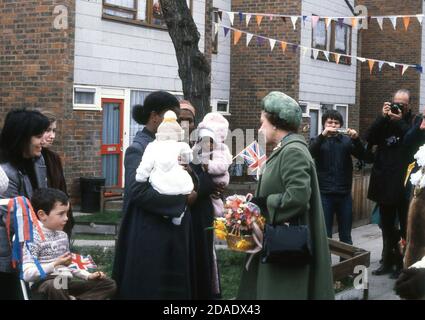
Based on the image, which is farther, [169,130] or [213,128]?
[213,128]

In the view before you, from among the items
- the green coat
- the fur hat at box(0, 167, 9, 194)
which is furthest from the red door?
the green coat

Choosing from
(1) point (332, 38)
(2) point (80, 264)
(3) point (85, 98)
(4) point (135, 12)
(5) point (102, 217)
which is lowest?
(5) point (102, 217)

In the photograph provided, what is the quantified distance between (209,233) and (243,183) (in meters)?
12.3

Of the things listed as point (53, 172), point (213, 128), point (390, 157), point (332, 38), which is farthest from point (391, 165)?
point (332, 38)

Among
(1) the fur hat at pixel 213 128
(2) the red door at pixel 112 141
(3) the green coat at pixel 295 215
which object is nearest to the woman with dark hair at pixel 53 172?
(1) the fur hat at pixel 213 128

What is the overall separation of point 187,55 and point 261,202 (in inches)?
184

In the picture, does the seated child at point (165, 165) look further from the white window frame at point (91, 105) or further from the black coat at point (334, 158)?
the white window frame at point (91, 105)

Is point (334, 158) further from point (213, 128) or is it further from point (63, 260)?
point (63, 260)

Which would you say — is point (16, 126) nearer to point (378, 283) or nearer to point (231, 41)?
point (378, 283)

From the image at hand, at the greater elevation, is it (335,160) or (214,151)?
(214,151)

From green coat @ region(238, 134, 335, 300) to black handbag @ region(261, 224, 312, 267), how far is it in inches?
2.8

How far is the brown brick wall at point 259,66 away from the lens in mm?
19797

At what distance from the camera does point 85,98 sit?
1423 cm

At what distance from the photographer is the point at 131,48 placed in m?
15.3
